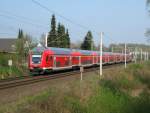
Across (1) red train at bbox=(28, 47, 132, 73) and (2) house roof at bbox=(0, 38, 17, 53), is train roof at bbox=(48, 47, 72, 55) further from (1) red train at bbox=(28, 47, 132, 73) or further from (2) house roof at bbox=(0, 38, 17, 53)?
(2) house roof at bbox=(0, 38, 17, 53)

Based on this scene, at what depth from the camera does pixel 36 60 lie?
36312mm

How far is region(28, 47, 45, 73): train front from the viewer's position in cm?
3591

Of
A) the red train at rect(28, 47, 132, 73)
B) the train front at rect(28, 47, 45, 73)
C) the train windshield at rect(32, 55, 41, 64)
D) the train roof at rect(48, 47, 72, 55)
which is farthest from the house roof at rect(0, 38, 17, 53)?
the train windshield at rect(32, 55, 41, 64)

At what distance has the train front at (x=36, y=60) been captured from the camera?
35.9 m

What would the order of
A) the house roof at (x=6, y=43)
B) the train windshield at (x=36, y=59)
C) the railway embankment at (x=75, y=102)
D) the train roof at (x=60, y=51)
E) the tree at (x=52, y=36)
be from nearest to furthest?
the railway embankment at (x=75, y=102), the train windshield at (x=36, y=59), the train roof at (x=60, y=51), the tree at (x=52, y=36), the house roof at (x=6, y=43)

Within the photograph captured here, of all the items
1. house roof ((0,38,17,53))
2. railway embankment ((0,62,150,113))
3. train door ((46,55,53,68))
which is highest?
house roof ((0,38,17,53))

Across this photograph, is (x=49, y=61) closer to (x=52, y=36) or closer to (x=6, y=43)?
(x=52, y=36)

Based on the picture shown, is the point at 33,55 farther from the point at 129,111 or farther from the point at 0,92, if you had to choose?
the point at 129,111

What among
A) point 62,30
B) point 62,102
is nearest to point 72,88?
point 62,102

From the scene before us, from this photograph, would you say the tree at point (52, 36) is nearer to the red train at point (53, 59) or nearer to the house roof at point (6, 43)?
the house roof at point (6, 43)

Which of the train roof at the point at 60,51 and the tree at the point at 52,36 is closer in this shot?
the train roof at the point at 60,51

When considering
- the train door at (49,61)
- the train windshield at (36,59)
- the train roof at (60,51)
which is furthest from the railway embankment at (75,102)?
the train roof at (60,51)

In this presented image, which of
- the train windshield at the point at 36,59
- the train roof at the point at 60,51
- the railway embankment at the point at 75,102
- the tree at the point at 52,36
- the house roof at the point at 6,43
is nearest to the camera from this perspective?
the railway embankment at the point at 75,102

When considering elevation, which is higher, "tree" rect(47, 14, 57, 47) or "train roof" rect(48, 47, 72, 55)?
"tree" rect(47, 14, 57, 47)
